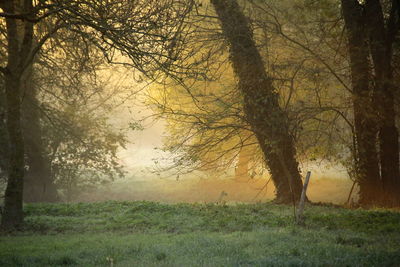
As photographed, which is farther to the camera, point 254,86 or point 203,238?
point 254,86

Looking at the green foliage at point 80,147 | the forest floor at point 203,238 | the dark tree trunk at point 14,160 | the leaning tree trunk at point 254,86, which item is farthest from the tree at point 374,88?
the green foliage at point 80,147

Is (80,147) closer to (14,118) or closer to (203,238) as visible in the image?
(14,118)

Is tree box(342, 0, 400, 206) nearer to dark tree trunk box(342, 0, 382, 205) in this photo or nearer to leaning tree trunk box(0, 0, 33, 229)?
dark tree trunk box(342, 0, 382, 205)

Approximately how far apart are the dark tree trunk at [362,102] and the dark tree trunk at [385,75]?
268 mm

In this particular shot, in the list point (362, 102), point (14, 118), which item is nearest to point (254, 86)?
point (362, 102)

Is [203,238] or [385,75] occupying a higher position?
[385,75]

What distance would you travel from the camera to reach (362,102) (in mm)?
16094

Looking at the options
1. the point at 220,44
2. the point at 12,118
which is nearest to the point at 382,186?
the point at 220,44

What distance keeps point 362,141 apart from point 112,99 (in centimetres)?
1800

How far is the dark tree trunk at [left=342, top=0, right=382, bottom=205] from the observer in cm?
1619

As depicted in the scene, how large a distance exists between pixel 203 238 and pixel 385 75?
10.1m

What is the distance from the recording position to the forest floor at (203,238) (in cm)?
768

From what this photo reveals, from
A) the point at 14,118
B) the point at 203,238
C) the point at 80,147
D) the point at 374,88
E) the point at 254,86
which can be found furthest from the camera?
the point at 80,147

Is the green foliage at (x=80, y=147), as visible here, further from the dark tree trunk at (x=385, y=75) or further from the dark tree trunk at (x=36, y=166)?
the dark tree trunk at (x=385, y=75)
